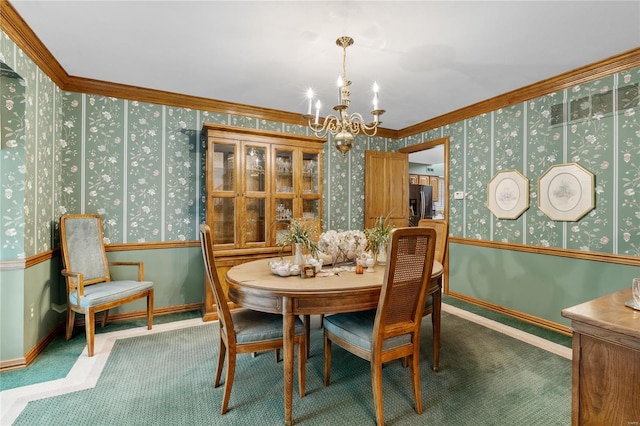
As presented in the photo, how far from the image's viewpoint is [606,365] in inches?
45.3

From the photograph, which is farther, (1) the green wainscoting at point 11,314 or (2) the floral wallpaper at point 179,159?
(2) the floral wallpaper at point 179,159

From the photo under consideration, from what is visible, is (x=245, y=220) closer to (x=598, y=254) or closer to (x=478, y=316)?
(x=478, y=316)

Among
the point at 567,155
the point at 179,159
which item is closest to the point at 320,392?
the point at 179,159

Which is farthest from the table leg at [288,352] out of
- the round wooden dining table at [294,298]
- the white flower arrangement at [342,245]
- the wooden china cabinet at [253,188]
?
the wooden china cabinet at [253,188]

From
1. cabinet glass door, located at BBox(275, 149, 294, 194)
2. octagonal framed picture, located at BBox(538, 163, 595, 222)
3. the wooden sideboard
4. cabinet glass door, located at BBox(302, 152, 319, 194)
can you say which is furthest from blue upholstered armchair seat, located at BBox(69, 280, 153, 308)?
octagonal framed picture, located at BBox(538, 163, 595, 222)

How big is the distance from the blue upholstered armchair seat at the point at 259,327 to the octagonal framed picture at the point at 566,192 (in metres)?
2.73

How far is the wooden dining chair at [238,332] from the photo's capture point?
1790 mm

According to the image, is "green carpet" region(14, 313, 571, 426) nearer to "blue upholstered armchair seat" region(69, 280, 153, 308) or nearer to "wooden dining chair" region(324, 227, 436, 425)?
"wooden dining chair" region(324, 227, 436, 425)

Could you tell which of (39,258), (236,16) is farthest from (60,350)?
(236,16)

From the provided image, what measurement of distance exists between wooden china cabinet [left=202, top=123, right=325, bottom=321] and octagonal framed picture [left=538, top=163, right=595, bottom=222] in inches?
93.3

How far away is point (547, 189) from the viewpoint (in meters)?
3.08

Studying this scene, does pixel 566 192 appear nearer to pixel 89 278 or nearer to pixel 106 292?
pixel 106 292

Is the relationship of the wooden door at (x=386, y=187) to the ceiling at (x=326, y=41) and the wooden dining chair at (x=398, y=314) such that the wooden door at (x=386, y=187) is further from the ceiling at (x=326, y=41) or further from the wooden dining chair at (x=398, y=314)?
the wooden dining chair at (x=398, y=314)

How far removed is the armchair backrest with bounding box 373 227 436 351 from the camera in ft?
5.29
